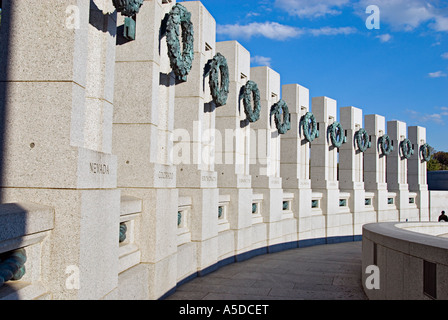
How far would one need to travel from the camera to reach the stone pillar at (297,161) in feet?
63.0

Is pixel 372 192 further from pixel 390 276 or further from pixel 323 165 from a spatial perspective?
pixel 390 276

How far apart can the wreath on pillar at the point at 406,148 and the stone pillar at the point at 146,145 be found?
23.6 m

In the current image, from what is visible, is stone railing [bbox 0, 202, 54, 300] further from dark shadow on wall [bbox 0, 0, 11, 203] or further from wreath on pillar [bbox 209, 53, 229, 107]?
wreath on pillar [bbox 209, 53, 229, 107]

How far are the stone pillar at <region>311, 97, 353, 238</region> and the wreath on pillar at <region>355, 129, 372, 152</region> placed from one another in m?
2.15

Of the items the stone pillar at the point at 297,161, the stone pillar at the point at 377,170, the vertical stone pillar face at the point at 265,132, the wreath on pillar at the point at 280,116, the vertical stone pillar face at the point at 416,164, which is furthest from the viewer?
the vertical stone pillar face at the point at 416,164

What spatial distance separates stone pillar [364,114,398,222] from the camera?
25.2 metres

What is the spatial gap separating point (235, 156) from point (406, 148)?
61.7ft

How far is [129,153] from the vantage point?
905cm

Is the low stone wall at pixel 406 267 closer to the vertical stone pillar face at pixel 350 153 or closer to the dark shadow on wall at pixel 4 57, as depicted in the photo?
the dark shadow on wall at pixel 4 57

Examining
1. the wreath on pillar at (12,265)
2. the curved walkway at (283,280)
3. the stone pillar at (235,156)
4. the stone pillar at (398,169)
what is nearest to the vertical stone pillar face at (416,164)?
the stone pillar at (398,169)

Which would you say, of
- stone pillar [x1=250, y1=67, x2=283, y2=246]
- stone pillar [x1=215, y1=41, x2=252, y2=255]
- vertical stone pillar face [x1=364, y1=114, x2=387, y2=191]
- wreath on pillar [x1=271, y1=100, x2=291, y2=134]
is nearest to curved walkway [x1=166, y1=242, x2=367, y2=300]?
stone pillar [x1=215, y1=41, x2=252, y2=255]

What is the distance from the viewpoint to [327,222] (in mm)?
21062
